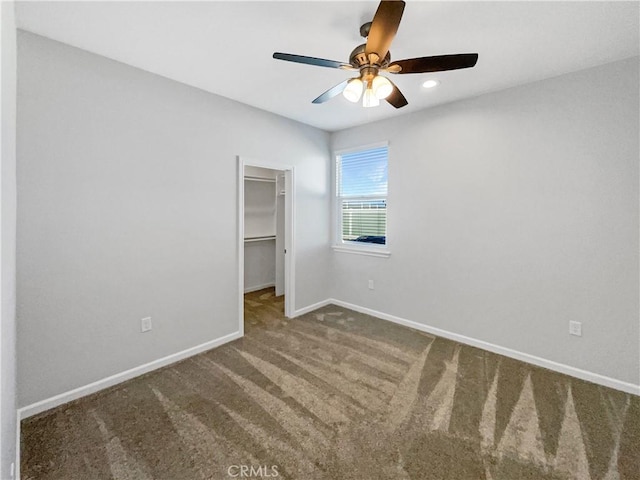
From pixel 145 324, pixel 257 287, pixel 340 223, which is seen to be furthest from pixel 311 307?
pixel 145 324

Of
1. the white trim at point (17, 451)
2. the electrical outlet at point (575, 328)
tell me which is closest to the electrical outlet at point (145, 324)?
the white trim at point (17, 451)

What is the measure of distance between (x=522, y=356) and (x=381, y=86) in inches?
110

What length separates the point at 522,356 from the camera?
2779 millimetres

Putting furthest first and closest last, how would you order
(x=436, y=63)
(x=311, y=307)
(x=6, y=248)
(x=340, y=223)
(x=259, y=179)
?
(x=259, y=179)
(x=340, y=223)
(x=311, y=307)
(x=436, y=63)
(x=6, y=248)

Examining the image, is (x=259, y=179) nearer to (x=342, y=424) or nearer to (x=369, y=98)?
(x=369, y=98)

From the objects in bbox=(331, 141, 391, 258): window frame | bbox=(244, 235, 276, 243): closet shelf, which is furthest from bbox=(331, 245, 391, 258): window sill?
bbox=(244, 235, 276, 243): closet shelf

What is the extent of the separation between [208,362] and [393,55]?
314cm

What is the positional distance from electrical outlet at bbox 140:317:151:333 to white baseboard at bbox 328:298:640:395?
8.62ft

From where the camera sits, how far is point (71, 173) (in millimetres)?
2111

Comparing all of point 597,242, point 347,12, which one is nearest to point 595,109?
point 597,242

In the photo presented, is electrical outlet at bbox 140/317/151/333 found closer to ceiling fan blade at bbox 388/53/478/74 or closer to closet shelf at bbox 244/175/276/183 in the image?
ceiling fan blade at bbox 388/53/478/74

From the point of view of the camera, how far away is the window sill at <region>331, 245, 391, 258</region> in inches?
150

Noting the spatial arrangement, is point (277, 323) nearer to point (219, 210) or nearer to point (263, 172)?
point (219, 210)

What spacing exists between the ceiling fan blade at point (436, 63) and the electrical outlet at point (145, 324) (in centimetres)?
277
